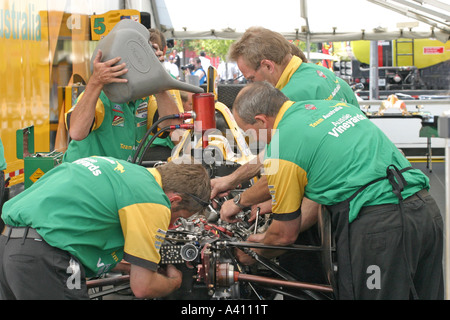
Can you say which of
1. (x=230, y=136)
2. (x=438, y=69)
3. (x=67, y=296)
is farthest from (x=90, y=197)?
(x=438, y=69)

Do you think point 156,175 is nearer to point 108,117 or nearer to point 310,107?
point 310,107

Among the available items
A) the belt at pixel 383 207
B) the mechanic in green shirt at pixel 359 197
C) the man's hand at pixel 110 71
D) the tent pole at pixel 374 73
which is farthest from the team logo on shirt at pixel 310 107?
the tent pole at pixel 374 73

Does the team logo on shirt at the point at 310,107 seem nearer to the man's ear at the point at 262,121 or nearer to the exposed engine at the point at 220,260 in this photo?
the man's ear at the point at 262,121

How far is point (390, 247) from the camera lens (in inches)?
107

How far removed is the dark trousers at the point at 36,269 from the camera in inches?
92.9

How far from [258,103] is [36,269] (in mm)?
1269

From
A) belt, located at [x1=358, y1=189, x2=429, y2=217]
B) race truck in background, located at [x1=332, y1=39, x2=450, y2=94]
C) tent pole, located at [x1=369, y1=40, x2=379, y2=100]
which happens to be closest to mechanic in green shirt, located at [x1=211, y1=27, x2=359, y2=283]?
belt, located at [x1=358, y1=189, x2=429, y2=217]

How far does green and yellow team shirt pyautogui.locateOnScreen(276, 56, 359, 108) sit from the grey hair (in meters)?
0.64

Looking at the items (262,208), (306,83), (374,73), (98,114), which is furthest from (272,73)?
(374,73)

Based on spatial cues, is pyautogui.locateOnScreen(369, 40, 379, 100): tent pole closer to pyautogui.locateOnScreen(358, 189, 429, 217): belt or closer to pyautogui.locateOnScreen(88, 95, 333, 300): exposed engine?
pyautogui.locateOnScreen(88, 95, 333, 300): exposed engine

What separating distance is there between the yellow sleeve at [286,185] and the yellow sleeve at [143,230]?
607mm

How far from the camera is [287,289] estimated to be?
3314 millimetres

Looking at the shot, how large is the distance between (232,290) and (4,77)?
8.58 ft
